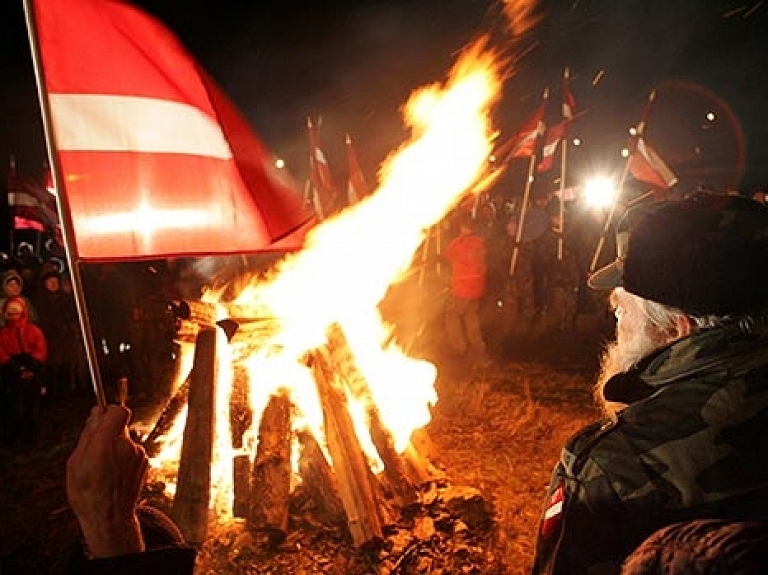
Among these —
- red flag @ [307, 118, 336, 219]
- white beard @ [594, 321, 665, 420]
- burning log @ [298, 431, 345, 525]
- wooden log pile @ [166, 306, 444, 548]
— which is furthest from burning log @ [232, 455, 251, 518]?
red flag @ [307, 118, 336, 219]

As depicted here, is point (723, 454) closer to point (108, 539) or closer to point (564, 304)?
point (108, 539)

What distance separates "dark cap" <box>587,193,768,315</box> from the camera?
1.84 m

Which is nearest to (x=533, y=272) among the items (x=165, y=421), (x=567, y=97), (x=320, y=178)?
(x=567, y=97)

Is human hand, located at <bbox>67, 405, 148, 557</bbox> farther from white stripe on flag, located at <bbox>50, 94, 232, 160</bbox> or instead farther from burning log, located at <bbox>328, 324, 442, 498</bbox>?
burning log, located at <bbox>328, 324, 442, 498</bbox>

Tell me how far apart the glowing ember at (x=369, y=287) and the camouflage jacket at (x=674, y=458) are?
450cm

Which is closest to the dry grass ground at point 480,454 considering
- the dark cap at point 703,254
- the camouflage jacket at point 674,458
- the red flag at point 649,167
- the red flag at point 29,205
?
the camouflage jacket at point 674,458

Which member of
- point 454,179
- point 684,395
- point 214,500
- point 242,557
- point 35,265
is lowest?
point 242,557

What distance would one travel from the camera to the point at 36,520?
6328 mm

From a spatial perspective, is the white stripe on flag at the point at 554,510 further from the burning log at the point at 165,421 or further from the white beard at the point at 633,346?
the burning log at the point at 165,421

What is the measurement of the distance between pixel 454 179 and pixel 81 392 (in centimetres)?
810

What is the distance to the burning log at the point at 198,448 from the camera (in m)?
5.25

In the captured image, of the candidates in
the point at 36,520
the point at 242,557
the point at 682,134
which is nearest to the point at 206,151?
the point at 242,557

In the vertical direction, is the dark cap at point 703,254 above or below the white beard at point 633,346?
above

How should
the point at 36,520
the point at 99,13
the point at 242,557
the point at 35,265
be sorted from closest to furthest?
the point at 99,13
the point at 242,557
the point at 36,520
the point at 35,265
